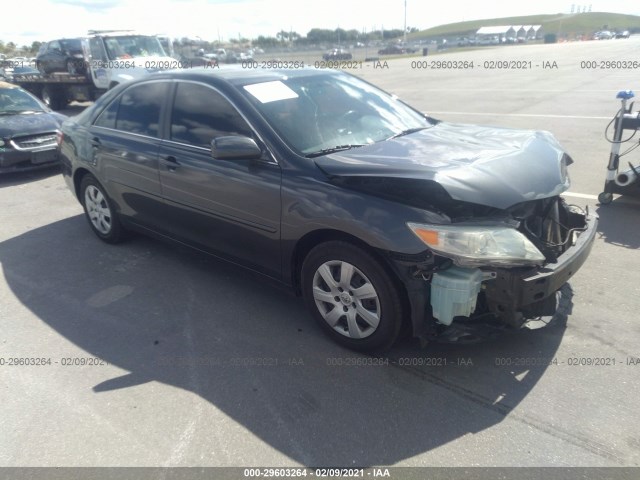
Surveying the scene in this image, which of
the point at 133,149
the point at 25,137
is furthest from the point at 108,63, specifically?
the point at 133,149

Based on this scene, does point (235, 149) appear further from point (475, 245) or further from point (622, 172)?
Answer: point (622, 172)

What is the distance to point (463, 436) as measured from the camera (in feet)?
8.30

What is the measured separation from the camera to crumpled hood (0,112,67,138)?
801cm

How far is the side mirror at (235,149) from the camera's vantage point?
3.24 m

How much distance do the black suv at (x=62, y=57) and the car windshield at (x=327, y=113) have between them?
13.8 metres

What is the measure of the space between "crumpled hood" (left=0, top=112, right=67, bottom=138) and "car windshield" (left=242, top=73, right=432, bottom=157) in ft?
20.4

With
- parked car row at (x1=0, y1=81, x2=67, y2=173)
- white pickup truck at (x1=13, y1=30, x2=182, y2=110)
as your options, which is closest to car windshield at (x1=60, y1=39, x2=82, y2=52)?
white pickup truck at (x1=13, y1=30, x2=182, y2=110)

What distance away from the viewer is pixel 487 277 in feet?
8.86

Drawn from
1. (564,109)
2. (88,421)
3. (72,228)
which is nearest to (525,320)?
(88,421)

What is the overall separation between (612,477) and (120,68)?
49.4 feet

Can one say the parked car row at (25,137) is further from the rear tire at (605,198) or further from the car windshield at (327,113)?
the rear tire at (605,198)

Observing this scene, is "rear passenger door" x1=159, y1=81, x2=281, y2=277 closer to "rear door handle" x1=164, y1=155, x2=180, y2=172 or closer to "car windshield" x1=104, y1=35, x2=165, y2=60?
"rear door handle" x1=164, y1=155, x2=180, y2=172

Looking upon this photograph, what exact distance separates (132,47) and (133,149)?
12.3 m

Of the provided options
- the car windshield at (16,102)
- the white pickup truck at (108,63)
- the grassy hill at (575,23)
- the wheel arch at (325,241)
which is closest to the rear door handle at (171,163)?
the wheel arch at (325,241)
